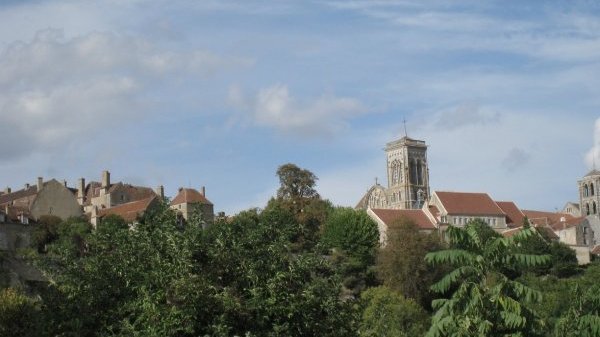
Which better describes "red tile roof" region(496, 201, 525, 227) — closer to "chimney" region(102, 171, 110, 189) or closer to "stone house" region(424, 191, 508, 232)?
"stone house" region(424, 191, 508, 232)

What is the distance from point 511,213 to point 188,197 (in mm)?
37632

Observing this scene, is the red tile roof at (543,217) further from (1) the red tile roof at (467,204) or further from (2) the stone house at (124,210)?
(2) the stone house at (124,210)

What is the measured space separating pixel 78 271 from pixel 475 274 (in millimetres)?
8720

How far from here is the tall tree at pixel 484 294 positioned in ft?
62.4

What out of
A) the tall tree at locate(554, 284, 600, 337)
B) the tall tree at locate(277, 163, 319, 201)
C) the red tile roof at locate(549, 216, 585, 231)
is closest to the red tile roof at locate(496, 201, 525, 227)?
the red tile roof at locate(549, 216, 585, 231)

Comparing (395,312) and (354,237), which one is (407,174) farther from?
(395,312)

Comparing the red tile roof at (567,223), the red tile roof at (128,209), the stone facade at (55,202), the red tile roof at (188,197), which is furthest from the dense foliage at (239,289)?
the red tile roof at (567,223)

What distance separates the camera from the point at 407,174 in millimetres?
141875

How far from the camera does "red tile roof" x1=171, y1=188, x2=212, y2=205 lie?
94.2 m

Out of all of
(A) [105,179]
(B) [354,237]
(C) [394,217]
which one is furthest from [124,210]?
(C) [394,217]

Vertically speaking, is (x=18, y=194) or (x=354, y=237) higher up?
(x=18, y=194)

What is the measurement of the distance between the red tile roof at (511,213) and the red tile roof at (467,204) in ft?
4.22

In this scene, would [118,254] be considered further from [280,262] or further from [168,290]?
[280,262]

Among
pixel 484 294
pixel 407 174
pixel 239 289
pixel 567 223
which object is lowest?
pixel 484 294
